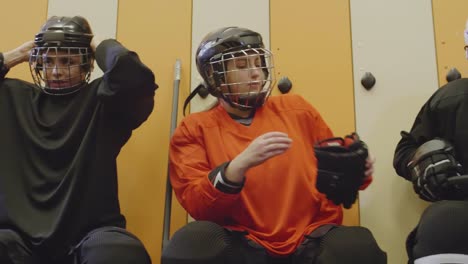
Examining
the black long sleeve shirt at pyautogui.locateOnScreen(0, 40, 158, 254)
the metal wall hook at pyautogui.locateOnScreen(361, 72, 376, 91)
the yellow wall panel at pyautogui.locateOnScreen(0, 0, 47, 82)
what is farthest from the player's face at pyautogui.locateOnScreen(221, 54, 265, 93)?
the yellow wall panel at pyautogui.locateOnScreen(0, 0, 47, 82)

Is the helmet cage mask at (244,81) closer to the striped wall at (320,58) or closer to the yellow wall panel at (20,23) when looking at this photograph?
the striped wall at (320,58)

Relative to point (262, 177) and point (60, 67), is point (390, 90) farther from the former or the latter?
point (60, 67)

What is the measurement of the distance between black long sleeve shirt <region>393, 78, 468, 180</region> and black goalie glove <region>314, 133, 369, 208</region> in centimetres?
38

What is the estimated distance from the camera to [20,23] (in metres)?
2.00

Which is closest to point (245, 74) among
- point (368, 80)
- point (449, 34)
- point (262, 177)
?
point (262, 177)

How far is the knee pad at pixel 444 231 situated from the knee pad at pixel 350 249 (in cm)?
10

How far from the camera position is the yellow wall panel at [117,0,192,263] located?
1826 millimetres

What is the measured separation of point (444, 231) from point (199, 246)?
52 centimetres

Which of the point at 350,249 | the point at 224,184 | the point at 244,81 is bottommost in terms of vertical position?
the point at 350,249

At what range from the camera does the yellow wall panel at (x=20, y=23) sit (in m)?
1.98

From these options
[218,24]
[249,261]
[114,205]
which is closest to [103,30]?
[218,24]

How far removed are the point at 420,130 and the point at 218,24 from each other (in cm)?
77

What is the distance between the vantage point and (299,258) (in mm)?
1331

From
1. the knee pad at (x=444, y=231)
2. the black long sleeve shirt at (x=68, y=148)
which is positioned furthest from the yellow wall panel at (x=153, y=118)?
the knee pad at (x=444, y=231)
